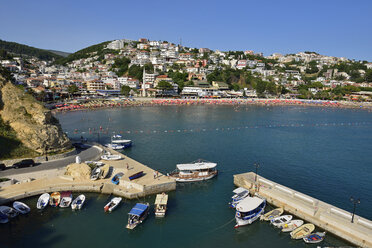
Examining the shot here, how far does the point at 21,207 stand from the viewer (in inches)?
703

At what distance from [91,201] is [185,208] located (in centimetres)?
756

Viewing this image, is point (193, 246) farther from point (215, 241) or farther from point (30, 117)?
point (30, 117)

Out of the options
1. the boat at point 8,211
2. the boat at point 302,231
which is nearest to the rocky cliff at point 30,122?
the boat at point 8,211

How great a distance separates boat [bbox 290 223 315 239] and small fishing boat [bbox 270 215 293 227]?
0.88 meters

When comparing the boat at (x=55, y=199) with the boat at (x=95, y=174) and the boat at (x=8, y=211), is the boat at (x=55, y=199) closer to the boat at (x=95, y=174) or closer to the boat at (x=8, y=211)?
the boat at (x=8, y=211)

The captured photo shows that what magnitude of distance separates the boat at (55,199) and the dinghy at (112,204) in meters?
3.93

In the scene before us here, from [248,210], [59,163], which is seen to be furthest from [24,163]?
[248,210]

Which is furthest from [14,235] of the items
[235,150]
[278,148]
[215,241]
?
[278,148]

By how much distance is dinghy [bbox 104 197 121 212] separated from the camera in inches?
728

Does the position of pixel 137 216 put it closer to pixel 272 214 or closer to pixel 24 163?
pixel 272 214

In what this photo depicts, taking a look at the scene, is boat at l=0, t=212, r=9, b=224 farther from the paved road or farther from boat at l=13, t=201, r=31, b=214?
the paved road

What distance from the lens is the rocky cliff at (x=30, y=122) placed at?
2464cm

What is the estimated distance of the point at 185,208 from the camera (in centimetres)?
1970

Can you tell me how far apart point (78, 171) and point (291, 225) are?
17.7m
